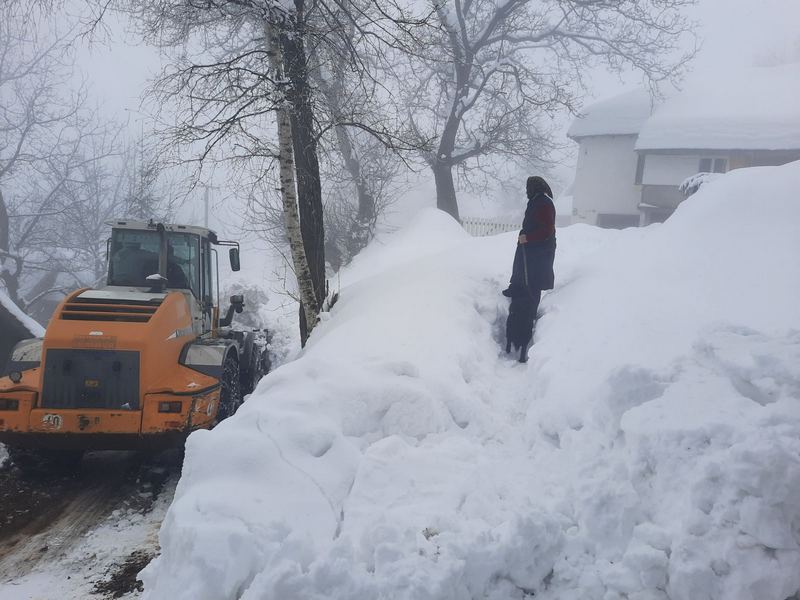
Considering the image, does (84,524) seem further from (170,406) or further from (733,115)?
(733,115)

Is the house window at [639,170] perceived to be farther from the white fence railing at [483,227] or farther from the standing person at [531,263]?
the standing person at [531,263]

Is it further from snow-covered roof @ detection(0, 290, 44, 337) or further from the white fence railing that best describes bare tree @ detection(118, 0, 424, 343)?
the white fence railing

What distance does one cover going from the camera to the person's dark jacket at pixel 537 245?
6.44m

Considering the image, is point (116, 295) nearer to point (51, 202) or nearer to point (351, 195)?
point (351, 195)

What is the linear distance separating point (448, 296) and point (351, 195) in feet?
44.3

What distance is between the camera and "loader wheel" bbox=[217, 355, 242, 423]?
23.0 ft

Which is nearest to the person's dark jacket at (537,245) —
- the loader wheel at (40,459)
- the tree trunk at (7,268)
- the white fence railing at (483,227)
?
the loader wheel at (40,459)

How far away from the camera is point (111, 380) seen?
5727mm

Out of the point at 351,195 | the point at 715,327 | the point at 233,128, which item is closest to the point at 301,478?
the point at 715,327

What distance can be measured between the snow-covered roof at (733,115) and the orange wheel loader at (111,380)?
2448cm

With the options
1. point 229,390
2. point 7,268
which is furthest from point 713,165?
point 7,268

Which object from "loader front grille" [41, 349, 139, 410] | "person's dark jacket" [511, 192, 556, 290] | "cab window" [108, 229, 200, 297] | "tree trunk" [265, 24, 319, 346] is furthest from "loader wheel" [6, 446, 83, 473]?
"person's dark jacket" [511, 192, 556, 290]

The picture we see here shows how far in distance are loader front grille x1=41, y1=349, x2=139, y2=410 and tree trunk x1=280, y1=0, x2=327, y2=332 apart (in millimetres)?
3404

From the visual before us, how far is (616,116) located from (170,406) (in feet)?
93.7
